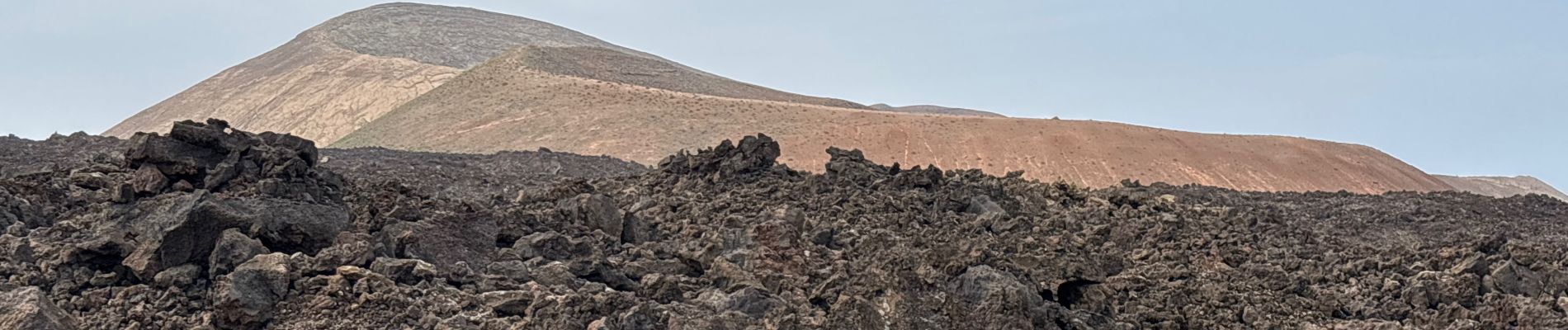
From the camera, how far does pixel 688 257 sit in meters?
10.8

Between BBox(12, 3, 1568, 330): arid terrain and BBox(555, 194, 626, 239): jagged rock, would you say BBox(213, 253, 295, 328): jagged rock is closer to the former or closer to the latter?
BBox(12, 3, 1568, 330): arid terrain

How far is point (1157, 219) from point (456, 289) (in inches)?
362

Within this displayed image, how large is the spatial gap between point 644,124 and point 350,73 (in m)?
28.2

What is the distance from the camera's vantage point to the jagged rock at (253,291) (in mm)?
7930

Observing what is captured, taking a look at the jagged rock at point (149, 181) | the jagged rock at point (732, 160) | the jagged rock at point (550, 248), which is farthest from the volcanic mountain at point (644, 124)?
the jagged rock at point (149, 181)

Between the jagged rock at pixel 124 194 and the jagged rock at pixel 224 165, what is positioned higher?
the jagged rock at pixel 224 165

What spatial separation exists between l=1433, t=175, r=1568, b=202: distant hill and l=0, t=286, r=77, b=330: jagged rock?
71196mm

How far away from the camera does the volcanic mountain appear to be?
44031 mm

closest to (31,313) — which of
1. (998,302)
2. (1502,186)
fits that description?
(998,302)

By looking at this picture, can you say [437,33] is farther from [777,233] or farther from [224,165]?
[777,233]

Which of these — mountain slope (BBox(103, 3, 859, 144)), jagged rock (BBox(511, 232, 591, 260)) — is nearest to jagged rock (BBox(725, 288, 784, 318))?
jagged rock (BBox(511, 232, 591, 260))

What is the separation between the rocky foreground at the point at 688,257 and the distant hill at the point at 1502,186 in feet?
202

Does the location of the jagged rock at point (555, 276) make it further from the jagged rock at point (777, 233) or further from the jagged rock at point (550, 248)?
the jagged rock at point (777, 233)

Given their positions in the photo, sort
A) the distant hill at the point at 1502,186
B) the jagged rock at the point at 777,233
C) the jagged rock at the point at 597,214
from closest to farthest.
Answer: the jagged rock at the point at 777,233
the jagged rock at the point at 597,214
the distant hill at the point at 1502,186
